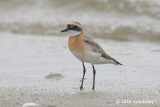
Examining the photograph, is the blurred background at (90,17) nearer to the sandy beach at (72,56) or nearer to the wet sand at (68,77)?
the sandy beach at (72,56)

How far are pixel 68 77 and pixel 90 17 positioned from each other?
7560 millimetres

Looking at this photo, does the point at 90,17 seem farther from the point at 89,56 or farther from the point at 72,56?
the point at 89,56

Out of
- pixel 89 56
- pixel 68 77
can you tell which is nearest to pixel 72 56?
pixel 68 77

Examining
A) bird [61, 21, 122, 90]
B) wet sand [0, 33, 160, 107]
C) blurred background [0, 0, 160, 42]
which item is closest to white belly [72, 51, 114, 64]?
bird [61, 21, 122, 90]

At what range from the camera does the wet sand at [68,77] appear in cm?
587

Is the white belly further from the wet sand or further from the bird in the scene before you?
the wet sand

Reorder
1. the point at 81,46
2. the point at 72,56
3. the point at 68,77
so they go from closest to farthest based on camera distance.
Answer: the point at 81,46 → the point at 68,77 → the point at 72,56

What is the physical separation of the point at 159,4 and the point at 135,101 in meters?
9.08

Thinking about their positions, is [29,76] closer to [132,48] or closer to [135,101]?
[135,101]

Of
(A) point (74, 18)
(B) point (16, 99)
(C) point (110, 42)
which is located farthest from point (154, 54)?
(A) point (74, 18)

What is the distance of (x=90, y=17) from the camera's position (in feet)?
48.7

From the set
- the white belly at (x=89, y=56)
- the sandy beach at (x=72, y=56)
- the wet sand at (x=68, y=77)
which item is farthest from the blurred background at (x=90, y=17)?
the white belly at (x=89, y=56)

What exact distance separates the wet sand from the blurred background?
5.04 ft

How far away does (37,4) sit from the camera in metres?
16.3
